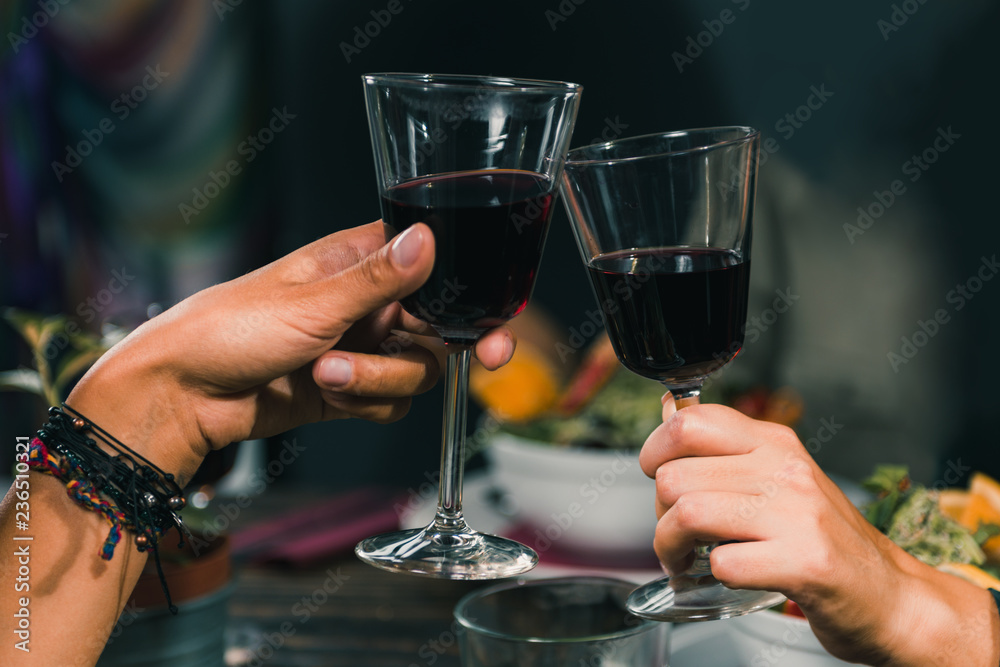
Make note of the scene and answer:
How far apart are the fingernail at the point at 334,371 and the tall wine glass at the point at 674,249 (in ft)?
0.89

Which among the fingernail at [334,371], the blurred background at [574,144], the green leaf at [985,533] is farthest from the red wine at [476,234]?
the blurred background at [574,144]

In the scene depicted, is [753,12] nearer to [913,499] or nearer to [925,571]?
[913,499]

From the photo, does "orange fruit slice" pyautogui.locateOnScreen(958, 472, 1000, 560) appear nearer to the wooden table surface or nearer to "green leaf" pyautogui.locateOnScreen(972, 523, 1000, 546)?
"green leaf" pyautogui.locateOnScreen(972, 523, 1000, 546)

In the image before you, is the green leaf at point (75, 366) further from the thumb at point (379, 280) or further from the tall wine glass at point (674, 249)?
the tall wine glass at point (674, 249)

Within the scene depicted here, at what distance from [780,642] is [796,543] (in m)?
0.24

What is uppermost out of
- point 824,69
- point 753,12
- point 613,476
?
point 753,12

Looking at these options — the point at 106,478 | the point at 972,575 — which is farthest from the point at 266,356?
the point at 972,575

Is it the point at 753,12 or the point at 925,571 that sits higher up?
the point at 753,12

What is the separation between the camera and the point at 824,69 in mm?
1865

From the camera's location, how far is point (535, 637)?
71 cm

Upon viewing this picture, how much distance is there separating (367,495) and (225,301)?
0.99 m

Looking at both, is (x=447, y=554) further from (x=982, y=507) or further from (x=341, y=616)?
(x=982, y=507)

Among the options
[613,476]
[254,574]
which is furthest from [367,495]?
[613,476]

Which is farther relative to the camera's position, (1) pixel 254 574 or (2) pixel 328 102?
(2) pixel 328 102
